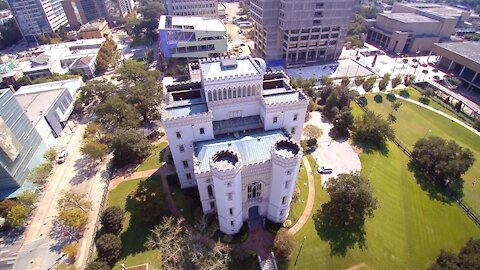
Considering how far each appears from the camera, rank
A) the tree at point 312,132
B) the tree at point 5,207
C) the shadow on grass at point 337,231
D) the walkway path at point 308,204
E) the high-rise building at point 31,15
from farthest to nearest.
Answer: the high-rise building at point 31,15 → the tree at point 312,132 → the tree at point 5,207 → the walkway path at point 308,204 → the shadow on grass at point 337,231

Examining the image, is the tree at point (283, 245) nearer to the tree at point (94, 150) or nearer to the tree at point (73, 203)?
the tree at point (73, 203)

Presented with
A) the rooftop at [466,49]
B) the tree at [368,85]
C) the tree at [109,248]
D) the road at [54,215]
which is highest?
the rooftop at [466,49]

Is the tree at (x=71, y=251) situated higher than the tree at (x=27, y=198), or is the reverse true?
the tree at (x=27, y=198)

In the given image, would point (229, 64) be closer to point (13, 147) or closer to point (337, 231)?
point (337, 231)

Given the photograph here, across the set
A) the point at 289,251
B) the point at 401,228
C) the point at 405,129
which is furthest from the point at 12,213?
the point at 405,129

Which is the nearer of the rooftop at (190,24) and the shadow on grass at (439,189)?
the shadow on grass at (439,189)

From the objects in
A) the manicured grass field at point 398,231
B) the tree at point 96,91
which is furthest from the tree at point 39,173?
the manicured grass field at point 398,231

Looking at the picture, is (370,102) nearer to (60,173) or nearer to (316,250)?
(316,250)

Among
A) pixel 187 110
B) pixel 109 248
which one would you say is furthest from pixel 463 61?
pixel 109 248
